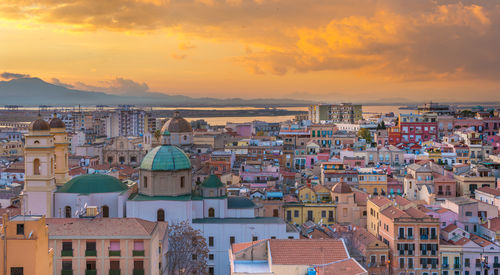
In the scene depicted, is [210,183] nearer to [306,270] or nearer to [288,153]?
[306,270]

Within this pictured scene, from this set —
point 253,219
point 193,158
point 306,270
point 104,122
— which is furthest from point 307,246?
point 104,122

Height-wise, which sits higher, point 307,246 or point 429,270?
point 307,246

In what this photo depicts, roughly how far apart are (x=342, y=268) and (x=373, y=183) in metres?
23.4

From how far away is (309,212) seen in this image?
3803 cm

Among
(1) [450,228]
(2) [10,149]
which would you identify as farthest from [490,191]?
(2) [10,149]

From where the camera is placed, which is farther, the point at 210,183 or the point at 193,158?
the point at 193,158

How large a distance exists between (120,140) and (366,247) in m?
44.8

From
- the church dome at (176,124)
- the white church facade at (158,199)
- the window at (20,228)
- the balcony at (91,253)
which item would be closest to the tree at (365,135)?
the church dome at (176,124)

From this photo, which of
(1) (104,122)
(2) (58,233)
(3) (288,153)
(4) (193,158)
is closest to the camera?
(2) (58,233)

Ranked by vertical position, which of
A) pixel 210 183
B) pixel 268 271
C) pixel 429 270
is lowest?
pixel 429 270

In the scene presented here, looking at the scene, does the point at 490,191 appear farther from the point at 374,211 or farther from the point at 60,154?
the point at 60,154

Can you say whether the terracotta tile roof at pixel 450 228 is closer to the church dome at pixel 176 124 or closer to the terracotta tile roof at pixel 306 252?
the terracotta tile roof at pixel 306 252

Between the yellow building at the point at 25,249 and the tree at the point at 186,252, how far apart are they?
41.4 feet

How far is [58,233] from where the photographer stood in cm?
2478
